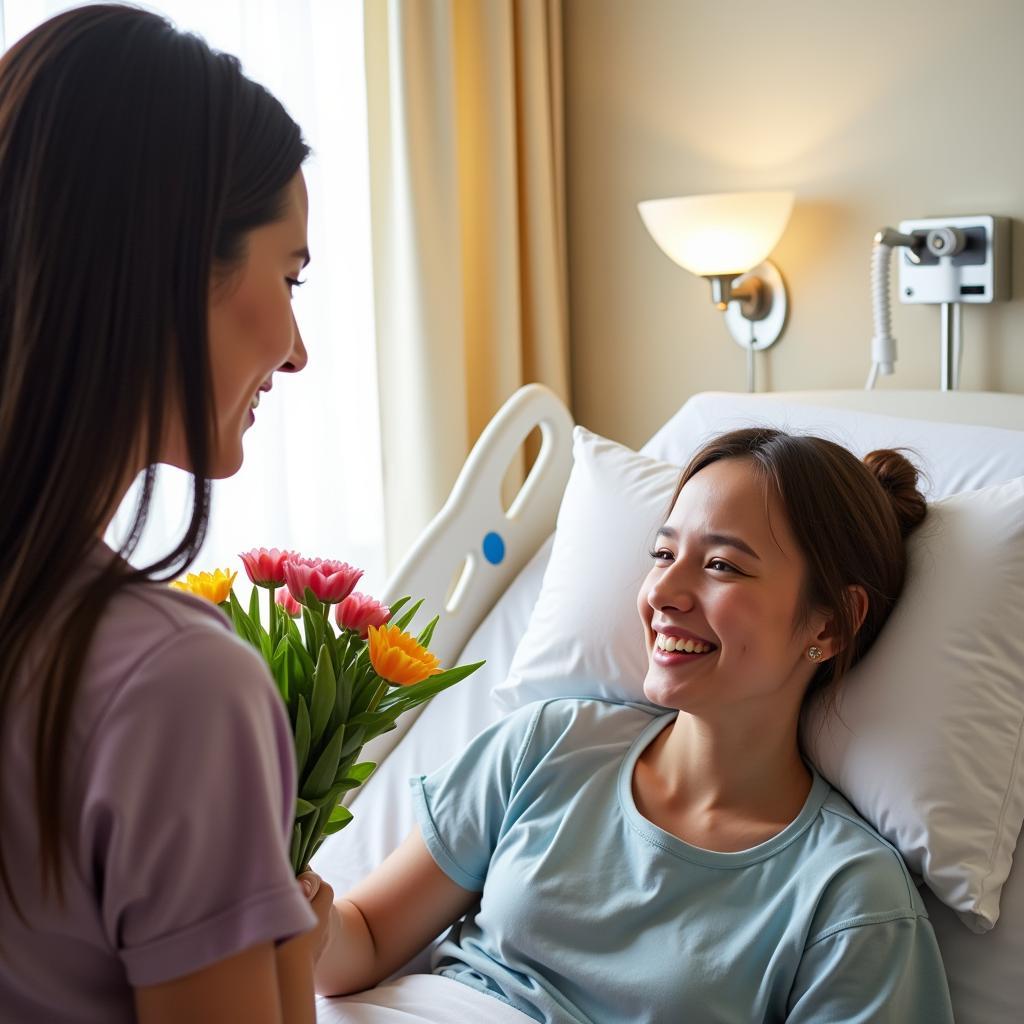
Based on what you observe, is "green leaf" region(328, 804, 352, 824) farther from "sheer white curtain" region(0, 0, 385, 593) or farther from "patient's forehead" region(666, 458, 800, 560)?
"sheer white curtain" region(0, 0, 385, 593)

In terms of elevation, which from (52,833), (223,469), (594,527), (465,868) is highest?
(223,469)

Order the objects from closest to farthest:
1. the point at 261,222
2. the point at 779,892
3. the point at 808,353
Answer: the point at 261,222
the point at 779,892
the point at 808,353

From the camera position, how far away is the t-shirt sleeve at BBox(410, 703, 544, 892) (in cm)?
136

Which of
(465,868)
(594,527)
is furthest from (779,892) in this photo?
(594,527)

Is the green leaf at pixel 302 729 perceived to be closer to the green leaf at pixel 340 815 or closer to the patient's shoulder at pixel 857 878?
the green leaf at pixel 340 815

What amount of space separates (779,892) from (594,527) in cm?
59

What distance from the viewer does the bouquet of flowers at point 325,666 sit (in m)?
0.95

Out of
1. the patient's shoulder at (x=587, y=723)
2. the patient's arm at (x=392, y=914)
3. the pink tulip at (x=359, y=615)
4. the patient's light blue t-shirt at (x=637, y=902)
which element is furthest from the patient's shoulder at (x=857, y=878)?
the pink tulip at (x=359, y=615)

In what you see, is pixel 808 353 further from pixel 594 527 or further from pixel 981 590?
pixel 981 590

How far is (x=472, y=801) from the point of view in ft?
4.54

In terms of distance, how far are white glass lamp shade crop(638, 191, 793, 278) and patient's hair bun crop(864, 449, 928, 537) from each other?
0.80 m

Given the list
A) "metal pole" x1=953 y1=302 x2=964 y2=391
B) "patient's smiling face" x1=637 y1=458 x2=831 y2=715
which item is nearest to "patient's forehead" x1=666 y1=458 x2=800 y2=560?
"patient's smiling face" x1=637 y1=458 x2=831 y2=715

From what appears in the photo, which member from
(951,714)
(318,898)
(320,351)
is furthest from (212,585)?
(320,351)

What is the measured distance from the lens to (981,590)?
4.27 feet
